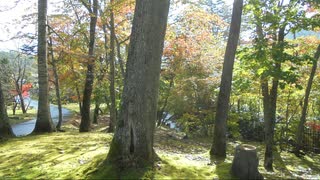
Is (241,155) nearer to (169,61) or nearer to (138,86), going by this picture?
(138,86)

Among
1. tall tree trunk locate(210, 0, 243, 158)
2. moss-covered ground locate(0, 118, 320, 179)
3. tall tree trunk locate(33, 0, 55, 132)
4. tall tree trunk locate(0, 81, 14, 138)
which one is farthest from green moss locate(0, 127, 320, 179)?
tall tree trunk locate(33, 0, 55, 132)

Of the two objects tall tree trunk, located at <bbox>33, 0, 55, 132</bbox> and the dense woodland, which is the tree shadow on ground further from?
tall tree trunk, located at <bbox>33, 0, 55, 132</bbox>

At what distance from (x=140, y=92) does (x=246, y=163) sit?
6.45 feet

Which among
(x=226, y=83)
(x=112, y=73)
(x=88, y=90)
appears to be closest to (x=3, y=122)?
(x=88, y=90)

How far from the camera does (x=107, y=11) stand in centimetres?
1047

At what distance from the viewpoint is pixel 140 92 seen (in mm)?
4340

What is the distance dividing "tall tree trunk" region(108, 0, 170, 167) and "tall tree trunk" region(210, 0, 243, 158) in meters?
2.64

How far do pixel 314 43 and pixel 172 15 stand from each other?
714 centimetres

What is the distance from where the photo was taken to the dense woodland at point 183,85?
14.4 feet

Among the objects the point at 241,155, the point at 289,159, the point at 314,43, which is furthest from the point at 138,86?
the point at 314,43

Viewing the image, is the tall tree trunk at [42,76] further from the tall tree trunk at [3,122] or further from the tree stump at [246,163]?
the tree stump at [246,163]

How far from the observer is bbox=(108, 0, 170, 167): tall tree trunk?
4.30m

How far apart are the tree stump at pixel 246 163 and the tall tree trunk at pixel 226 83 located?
87.4 inches

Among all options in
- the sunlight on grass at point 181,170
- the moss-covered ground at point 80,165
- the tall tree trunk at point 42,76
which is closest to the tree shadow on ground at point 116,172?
the moss-covered ground at point 80,165
